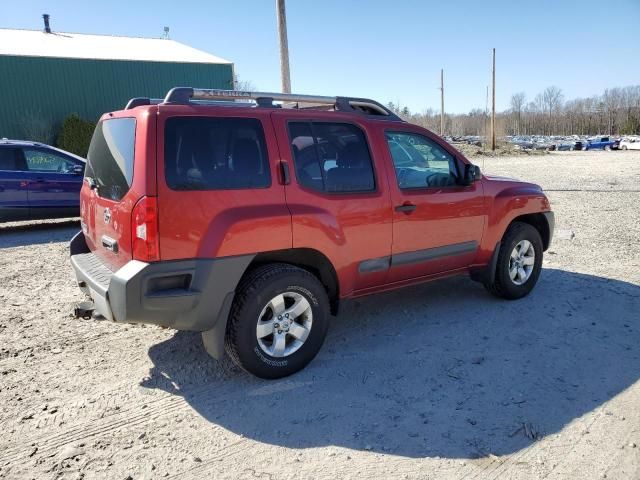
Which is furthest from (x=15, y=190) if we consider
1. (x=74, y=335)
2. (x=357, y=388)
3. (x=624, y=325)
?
(x=624, y=325)

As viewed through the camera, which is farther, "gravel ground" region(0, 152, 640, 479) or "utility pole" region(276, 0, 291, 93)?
"utility pole" region(276, 0, 291, 93)

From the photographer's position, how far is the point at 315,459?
2824mm

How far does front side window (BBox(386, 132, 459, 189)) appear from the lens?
4.36 metres

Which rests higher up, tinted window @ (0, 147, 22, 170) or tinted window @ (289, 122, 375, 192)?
tinted window @ (0, 147, 22, 170)

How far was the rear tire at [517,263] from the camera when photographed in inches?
202

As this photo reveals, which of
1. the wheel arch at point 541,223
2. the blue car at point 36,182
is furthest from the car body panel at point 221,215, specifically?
the blue car at point 36,182

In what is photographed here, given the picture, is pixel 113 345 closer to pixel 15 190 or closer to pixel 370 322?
pixel 370 322

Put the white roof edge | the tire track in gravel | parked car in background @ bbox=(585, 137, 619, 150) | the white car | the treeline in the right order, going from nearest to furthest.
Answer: the tire track in gravel → the white roof edge → the white car → parked car in background @ bbox=(585, 137, 619, 150) → the treeline

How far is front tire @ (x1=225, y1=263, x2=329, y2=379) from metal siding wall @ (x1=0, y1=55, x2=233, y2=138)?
23.6 metres

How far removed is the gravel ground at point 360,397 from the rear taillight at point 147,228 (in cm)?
104

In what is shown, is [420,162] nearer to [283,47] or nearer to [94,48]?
[283,47]

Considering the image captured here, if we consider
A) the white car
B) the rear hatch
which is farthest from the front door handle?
the white car

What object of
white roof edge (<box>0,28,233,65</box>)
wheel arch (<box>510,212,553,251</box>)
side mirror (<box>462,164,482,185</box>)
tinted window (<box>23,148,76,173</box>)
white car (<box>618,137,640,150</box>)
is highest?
white roof edge (<box>0,28,233,65</box>)

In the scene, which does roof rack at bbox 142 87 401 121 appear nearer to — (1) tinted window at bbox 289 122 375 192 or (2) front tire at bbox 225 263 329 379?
(1) tinted window at bbox 289 122 375 192
